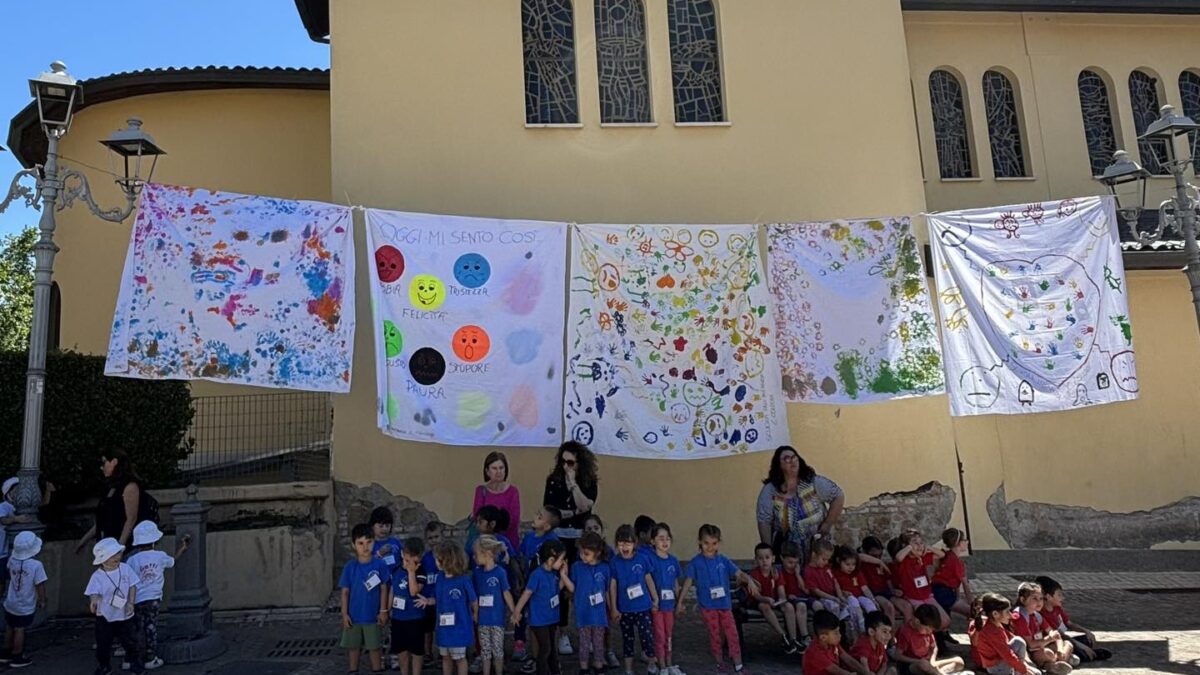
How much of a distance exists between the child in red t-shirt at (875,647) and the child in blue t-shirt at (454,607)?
2961 mm

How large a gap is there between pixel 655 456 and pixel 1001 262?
13.1 feet

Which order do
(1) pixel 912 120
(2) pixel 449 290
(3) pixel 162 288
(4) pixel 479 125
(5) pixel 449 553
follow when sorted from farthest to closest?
(1) pixel 912 120
(4) pixel 479 125
(2) pixel 449 290
(3) pixel 162 288
(5) pixel 449 553

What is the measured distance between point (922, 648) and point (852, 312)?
3.18 metres

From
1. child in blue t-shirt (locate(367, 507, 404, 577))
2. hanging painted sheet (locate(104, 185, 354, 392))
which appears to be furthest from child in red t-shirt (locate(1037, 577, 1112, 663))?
hanging painted sheet (locate(104, 185, 354, 392))

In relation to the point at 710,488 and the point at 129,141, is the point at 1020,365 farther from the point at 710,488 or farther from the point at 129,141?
the point at 129,141

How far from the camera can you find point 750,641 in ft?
23.3

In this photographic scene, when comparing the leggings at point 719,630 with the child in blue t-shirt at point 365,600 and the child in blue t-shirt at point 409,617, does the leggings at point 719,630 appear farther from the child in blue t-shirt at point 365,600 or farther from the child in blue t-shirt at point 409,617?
the child in blue t-shirt at point 365,600

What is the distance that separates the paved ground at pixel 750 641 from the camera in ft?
21.0

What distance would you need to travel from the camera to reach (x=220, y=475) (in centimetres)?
979

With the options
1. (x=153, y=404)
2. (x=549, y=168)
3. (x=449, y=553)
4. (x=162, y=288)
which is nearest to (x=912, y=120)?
(x=549, y=168)

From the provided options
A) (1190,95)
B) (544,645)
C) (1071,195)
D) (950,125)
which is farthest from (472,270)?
(1190,95)

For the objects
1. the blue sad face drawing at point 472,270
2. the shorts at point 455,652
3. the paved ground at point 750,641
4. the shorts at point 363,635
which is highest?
the blue sad face drawing at point 472,270

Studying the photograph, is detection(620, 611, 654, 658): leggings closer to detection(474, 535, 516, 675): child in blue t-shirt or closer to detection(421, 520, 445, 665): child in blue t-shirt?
detection(474, 535, 516, 675): child in blue t-shirt

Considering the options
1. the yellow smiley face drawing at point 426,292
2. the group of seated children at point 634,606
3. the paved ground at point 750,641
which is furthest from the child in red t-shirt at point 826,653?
the yellow smiley face drawing at point 426,292
